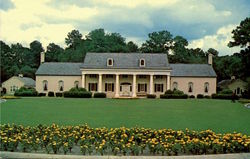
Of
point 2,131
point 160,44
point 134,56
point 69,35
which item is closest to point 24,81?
point 134,56

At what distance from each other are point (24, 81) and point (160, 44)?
112 ft

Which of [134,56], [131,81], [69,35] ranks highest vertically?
[69,35]

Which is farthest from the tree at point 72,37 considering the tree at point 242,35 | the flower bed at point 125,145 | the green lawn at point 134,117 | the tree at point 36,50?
the flower bed at point 125,145

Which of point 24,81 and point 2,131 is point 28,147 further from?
point 24,81

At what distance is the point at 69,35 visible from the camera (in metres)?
107

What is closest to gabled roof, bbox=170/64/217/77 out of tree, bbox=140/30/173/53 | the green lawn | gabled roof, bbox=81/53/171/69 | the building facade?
the building facade

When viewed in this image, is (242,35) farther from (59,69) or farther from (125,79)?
(59,69)

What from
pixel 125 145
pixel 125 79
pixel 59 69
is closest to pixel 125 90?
pixel 125 79

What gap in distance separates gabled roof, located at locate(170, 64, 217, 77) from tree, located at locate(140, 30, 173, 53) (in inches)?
983

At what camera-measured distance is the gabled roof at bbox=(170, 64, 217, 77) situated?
5475 centimetres

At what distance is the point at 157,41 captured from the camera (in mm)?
82125

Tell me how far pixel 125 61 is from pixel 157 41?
30601 mm

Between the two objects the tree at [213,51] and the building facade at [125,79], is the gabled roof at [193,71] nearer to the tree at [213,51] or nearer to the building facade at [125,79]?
the building facade at [125,79]

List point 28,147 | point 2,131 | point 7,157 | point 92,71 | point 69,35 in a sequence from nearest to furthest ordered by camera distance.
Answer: point 7,157
point 28,147
point 2,131
point 92,71
point 69,35
